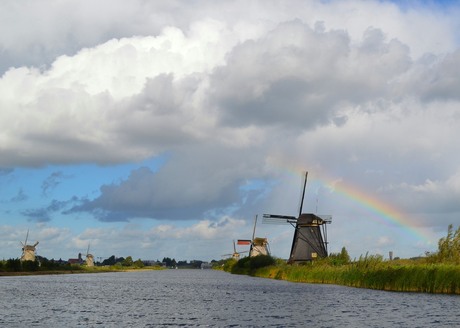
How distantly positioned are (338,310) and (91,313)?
15.1 meters

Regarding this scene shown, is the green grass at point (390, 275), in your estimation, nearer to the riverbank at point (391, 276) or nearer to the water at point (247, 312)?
the riverbank at point (391, 276)

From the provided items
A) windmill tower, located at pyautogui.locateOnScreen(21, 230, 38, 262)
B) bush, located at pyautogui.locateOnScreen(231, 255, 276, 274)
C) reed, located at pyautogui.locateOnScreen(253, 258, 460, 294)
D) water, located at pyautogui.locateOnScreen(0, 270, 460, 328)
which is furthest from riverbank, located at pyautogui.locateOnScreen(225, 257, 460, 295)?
windmill tower, located at pyautogui.locateOnScreen(21, 230, 38, 262)

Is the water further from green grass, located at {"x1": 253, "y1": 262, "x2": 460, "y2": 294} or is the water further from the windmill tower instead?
the windmill tower

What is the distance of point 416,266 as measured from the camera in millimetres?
49844

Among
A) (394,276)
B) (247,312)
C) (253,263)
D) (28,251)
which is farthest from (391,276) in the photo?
(28,251)

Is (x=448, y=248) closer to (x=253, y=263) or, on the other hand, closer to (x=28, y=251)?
(x=253, y=263)

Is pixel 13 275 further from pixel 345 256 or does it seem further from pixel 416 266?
pixel 416 266

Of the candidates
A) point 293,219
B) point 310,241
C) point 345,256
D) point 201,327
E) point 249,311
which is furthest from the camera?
point 293,219

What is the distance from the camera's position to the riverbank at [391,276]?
46625 mm

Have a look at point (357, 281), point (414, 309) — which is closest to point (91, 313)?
point (414, 309)

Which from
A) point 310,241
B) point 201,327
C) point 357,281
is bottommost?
point 201,327

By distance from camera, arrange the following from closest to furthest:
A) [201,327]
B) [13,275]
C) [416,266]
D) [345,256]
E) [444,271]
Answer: [201,327] → [444,271] → [416,266] → [345,256] → [13,275]

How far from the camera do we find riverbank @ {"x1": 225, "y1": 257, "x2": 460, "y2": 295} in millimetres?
46625

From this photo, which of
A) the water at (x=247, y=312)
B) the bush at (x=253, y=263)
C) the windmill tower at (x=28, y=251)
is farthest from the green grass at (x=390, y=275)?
the windmill tower at (x=28, y=251)
